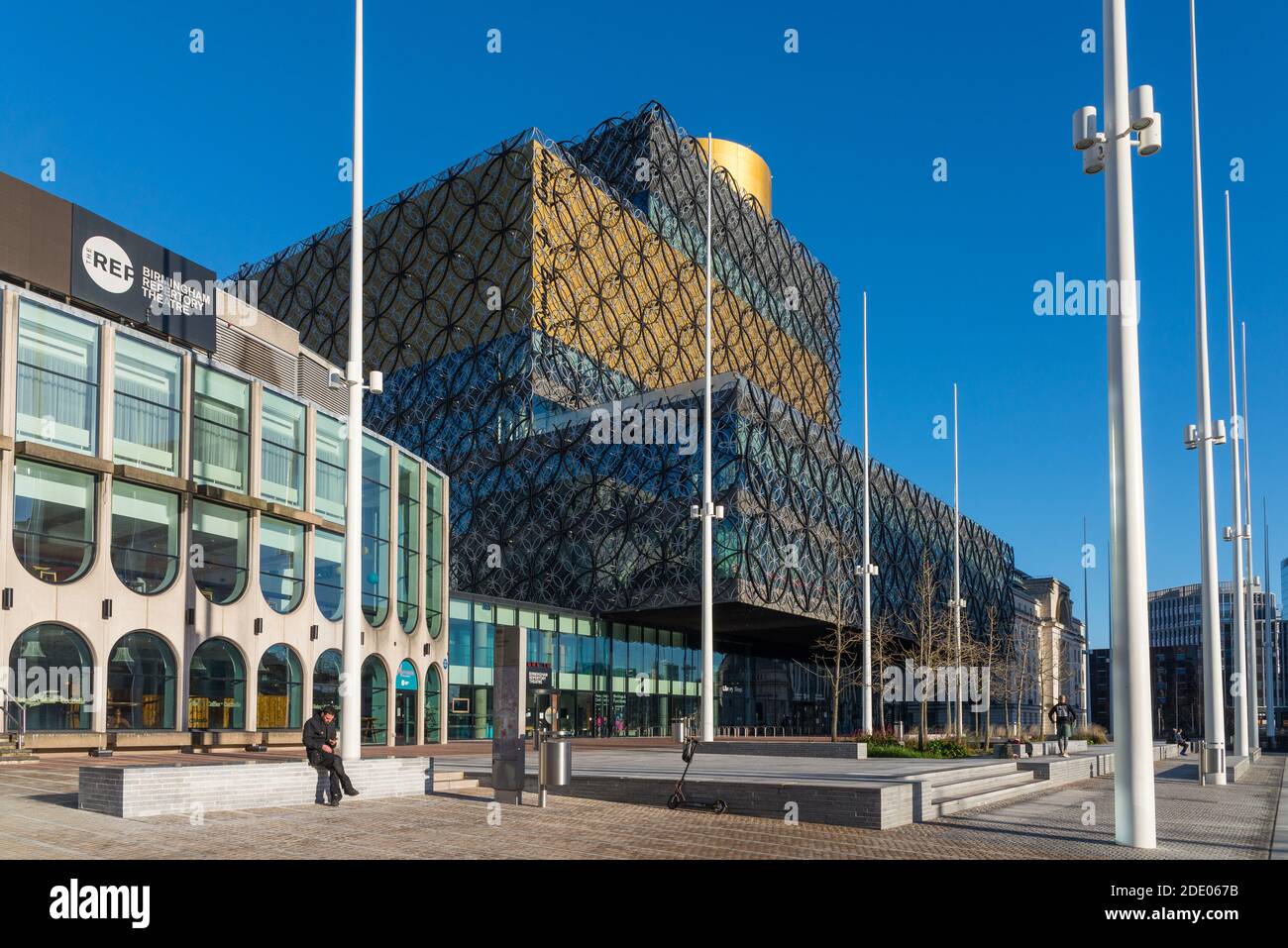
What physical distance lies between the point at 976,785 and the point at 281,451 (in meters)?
25.0

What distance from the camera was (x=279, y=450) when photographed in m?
38.5

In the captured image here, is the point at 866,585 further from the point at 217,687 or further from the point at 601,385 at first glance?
the point at 601,385

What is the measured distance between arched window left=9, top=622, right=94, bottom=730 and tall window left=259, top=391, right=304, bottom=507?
27.1 ft

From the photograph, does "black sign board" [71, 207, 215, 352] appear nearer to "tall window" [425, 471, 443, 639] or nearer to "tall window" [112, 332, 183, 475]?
"tall window" [112, 332, 183, 475]

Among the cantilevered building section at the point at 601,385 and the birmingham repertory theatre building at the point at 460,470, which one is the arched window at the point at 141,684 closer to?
the birmingham repertory theatre building at the point at 460,470

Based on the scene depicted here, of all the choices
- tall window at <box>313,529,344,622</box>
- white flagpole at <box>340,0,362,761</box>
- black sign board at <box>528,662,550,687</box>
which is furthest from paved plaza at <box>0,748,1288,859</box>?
black sign board at <box>528,662,550,687</box>

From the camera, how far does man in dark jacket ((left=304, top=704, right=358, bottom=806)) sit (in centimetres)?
1856

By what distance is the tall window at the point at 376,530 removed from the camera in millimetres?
43031

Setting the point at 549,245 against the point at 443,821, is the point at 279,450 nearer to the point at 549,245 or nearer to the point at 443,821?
the point at 443,821

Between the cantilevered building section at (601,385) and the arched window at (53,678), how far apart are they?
3585 cm

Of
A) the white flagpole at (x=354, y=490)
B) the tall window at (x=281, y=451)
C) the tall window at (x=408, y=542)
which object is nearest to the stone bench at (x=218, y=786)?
the white flagpole at (x=354, y=490)

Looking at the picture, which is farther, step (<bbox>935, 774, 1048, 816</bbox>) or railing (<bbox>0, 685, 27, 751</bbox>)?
railing (<bbox>0, 685, 27, 751</bbox>)

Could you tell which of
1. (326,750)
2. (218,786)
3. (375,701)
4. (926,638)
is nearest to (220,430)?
(375,701)
